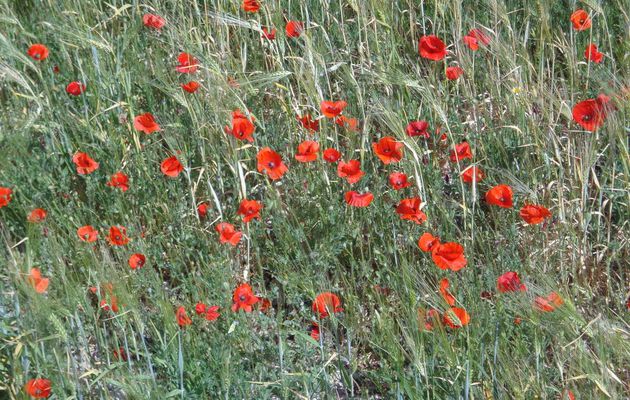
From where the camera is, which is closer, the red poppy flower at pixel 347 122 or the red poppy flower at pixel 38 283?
the red poppy flower at pixel 38 283

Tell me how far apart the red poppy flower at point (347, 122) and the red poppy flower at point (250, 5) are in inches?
20.4

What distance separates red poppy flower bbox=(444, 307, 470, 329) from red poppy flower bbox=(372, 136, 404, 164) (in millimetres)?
554

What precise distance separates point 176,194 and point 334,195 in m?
0.48

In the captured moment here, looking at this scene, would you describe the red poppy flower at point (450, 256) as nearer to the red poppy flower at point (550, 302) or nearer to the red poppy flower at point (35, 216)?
the red poppy flower at point (550, 302)

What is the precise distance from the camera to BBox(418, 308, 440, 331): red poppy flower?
210 centimetres

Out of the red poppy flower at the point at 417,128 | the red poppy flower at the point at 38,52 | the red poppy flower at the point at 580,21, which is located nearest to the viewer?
the red poppy flower at the point at 417,128

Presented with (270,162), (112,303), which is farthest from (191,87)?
(112,303)

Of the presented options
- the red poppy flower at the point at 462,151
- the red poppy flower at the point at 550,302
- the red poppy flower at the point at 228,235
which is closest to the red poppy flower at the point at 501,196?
the red poppy flower at the point at 462,151

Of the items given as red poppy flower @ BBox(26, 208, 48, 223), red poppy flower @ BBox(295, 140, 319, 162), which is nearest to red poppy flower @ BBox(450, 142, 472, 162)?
red poppy flower @ BBox(295, 140, 319, 162)

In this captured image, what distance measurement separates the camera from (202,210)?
9.20 ft

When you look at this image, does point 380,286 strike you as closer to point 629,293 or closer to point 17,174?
point 629,293

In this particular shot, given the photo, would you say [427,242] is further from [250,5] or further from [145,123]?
[250,5]

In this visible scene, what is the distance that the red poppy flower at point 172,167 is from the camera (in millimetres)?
2723

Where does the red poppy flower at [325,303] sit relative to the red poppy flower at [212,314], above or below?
above
